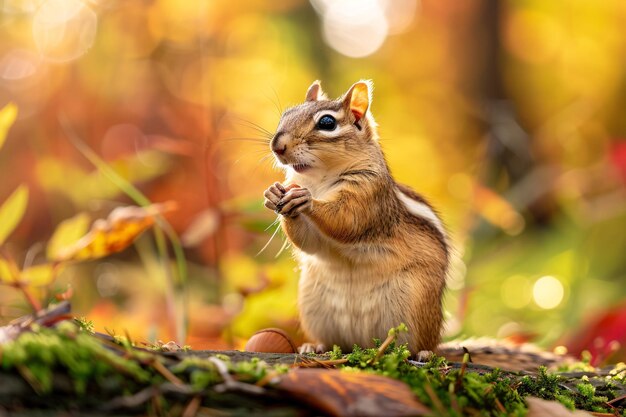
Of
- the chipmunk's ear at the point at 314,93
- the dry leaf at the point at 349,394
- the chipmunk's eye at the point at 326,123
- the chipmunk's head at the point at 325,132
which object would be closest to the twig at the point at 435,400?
the dry leaf at the point at 349,394

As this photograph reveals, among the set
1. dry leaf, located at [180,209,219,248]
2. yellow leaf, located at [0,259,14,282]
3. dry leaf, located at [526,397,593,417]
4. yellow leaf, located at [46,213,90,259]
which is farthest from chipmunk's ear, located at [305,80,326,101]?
dry leaf, located at [526,397,593,417]

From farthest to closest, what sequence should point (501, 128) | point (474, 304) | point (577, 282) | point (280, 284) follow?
Answer: point (501, 128), point (474, 304), point (577, 282), point (280, 284)

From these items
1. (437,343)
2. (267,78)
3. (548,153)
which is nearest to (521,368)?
(437,343)

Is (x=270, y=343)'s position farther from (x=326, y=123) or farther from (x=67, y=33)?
(x=67, y=33)

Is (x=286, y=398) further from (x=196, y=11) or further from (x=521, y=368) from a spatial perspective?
(x=196, y=11)

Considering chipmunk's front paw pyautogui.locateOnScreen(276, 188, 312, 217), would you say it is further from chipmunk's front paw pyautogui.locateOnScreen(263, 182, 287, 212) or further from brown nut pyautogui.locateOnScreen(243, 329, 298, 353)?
brown nut pyautogui.locateOnScreen(243, 329, 298, 353)

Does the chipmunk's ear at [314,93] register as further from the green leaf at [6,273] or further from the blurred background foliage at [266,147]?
the green leaf at [6,273]

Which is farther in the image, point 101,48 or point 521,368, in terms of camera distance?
point 101,48
